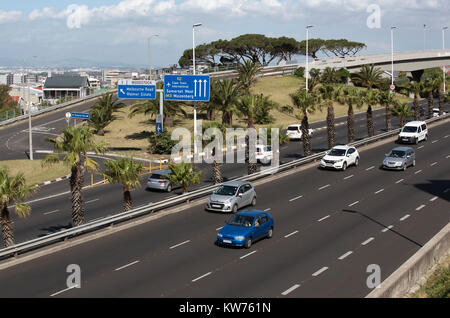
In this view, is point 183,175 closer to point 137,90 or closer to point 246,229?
point 246,229

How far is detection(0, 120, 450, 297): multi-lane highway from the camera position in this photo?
18.8m

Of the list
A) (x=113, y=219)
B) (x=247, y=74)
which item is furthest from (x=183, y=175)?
(x=247, y=74)

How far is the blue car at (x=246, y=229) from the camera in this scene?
23359 mm

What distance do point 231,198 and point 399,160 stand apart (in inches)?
634

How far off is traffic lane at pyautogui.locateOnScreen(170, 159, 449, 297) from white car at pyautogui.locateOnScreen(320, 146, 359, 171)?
10.6m

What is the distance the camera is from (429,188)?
116 ft

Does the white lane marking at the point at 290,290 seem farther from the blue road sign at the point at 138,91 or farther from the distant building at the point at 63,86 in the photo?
the distant building at the point at 63,86

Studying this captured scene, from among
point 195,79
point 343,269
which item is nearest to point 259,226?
point 343,269

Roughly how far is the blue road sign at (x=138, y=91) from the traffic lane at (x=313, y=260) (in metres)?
26.2

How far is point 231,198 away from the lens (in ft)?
98.6

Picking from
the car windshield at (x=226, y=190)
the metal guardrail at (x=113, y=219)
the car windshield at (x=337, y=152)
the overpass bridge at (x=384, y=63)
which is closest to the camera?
the metal guardrail at (x=113, y=219)

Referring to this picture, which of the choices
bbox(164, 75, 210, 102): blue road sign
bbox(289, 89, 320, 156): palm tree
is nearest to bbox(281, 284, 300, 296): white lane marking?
bbox(289, 89, 320, 156): palm tree

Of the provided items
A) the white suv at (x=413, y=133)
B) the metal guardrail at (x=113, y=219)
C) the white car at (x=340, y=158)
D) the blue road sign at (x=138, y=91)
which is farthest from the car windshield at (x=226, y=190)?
the white suv at (x=413, y=133)

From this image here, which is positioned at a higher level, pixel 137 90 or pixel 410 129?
pixel 137 90
